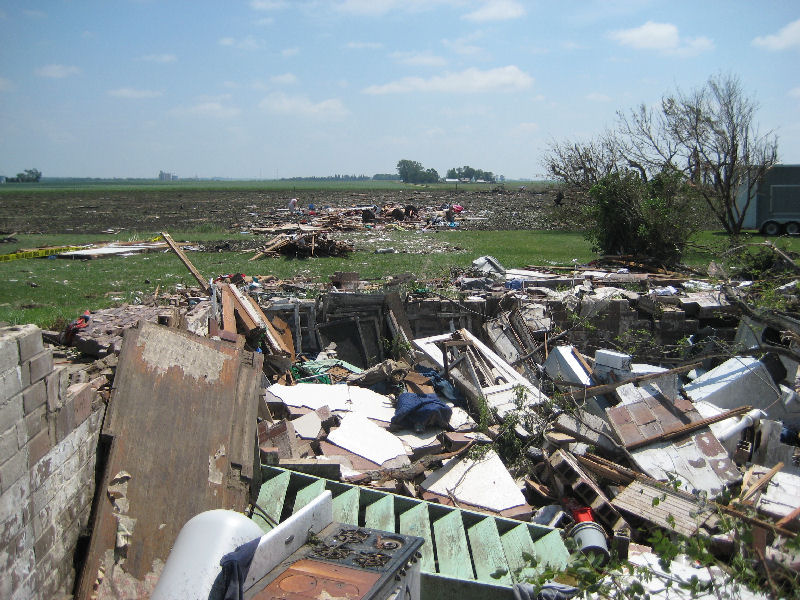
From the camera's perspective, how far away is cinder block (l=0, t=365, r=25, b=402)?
353 centimetres

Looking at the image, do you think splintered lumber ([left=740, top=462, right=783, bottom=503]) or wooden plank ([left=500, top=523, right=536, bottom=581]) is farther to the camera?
splintered lumber ([left=740, top=462, right=783, bottom=503])

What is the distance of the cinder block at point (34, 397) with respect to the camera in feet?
12.4

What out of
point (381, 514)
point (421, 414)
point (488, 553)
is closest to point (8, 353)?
point (381, 514)

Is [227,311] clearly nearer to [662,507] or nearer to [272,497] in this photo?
[272,497]

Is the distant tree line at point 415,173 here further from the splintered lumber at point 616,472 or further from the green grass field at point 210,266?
the splintered lumber at point 616,472

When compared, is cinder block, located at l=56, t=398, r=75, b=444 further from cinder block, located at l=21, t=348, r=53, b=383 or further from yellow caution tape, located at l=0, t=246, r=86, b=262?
yellow caution tape, located at l=0, t=246, r=86, b=262

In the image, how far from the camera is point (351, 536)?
338cm

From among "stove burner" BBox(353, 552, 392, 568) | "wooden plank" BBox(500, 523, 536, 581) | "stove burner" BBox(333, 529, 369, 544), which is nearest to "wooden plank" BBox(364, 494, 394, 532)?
"wooden plank" BBox(500, 523, 536, 581)

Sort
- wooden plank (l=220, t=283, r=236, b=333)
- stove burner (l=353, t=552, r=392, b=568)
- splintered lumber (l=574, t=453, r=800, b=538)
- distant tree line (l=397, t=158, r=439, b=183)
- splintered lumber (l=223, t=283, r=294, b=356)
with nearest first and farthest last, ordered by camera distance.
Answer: stove burner (l=353, t=552, r=392, b=568) < splintered lumber (l=574, t=453, r=800, b=538) < wooden plank (l=220, t=283, r=236, b=333) < splintered lumber (l=223, t=283, r=294, b=356) < distant tree line (l=397, t=158, r=439, b=183)

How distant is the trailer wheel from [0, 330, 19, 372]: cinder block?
28.4 meters

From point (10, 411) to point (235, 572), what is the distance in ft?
6.24

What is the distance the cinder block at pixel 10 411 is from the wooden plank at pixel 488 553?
3.41m

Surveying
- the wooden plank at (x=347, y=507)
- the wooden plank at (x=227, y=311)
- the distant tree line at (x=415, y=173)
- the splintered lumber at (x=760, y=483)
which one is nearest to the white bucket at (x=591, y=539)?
the splintered lumber at (x=760, y=483)

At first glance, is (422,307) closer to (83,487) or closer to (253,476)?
(253,476)
